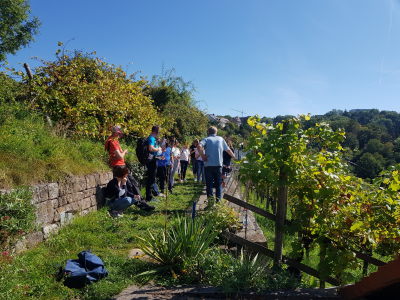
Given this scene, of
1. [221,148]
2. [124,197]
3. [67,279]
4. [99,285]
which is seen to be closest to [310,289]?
[99,285]

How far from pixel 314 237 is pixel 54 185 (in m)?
3.97

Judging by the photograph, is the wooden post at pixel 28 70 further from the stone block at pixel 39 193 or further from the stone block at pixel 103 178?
the stone block at pixel 39 193

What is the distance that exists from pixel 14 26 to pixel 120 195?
23.1 m

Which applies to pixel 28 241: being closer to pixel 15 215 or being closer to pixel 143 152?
pixel 15 215

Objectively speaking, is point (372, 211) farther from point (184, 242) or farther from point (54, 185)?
point (54, 185)

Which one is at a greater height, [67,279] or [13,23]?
[13,23]

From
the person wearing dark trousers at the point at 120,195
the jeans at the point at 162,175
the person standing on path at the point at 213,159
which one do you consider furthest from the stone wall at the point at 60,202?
the person standing on path at the point at 213,159

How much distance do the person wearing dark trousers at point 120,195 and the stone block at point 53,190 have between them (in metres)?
1.33

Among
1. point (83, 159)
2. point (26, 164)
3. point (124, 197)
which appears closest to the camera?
point (26, 164)

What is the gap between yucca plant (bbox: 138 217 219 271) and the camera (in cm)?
381

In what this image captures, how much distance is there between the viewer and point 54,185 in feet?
16.9

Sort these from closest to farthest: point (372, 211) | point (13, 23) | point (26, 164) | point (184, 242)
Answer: point (372, 211)
point (184, 242)
point (26, 164)
point (13, 23)

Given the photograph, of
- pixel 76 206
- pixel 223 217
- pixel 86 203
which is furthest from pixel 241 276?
pixel 86 203

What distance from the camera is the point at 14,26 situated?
77.1 feet
